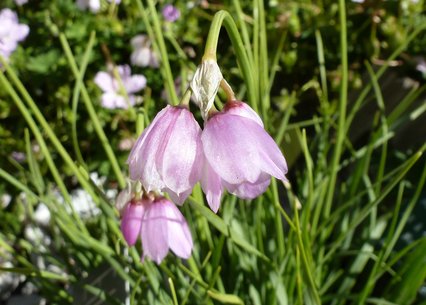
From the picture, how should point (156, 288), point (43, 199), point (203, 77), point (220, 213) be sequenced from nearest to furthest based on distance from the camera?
point (203, 77) → point (156, 288) → point (43, 199) → point (220, 213)

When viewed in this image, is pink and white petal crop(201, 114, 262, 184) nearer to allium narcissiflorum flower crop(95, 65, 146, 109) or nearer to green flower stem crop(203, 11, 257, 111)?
green flower stem crop(203, 11, 257, 111)

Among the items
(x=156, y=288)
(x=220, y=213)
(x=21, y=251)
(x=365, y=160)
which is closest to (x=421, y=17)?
(x=365, y=160)

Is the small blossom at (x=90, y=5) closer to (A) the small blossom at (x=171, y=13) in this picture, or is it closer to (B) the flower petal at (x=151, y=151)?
(A) the small blossom at (x=171, y=13)

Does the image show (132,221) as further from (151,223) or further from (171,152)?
(171,152)

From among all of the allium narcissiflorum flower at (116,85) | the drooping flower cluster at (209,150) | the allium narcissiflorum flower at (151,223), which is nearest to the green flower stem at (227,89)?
the drooping flower cluster at (209,150)

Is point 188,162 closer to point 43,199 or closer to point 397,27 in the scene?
point 43,199

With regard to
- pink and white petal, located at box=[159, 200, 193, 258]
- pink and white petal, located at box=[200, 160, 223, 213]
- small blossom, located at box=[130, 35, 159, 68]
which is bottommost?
pink and white petal, located at box=[159, 200, 193, 258]

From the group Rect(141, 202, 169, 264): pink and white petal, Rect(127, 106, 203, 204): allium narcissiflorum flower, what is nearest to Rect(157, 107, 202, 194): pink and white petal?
Rect(127, 106, 203, 204): allium narcissiflorum flower

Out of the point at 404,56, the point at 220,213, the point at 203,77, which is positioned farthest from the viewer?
the point at 404,56
